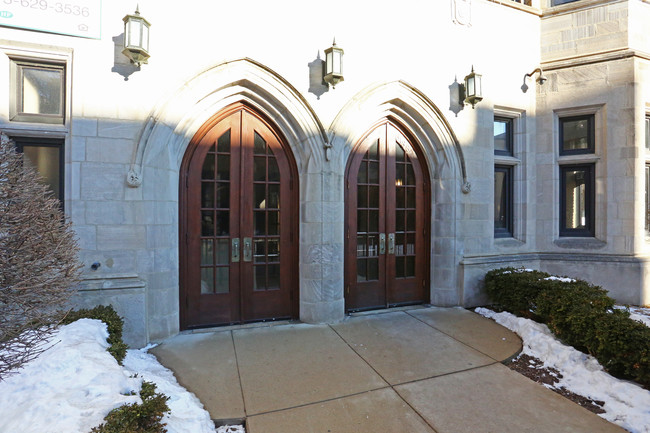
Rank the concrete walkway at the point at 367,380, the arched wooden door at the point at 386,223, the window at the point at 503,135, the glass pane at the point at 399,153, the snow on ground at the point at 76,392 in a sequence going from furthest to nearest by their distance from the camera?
the window at the point at 503,135
the glass pane at the point at 399,153
the arched wooden door at the point at 386,223
the concrete walkway at the point at 367,380
the snow on ground at the point at 76,392

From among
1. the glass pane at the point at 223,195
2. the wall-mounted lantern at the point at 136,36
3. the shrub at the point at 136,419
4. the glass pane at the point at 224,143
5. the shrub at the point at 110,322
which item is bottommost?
the shrub at the point at 136,419

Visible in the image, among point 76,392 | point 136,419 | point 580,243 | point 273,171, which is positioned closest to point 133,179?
point 273,171

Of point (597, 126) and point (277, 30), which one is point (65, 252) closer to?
point (277, 30)

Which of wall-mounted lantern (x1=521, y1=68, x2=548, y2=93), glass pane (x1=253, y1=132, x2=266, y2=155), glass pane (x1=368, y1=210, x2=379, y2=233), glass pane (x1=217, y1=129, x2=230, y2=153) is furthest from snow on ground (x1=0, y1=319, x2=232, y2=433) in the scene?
wall-mounted lantern (x1=521, y1=68, x2=548, y2=93)

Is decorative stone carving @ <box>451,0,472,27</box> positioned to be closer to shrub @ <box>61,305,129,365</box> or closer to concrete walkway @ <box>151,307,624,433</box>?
concrete walkway @ <box>151,307,624,433</box>

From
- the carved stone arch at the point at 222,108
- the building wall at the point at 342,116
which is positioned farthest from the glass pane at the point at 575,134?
the carved stone arch at the point at 222,108

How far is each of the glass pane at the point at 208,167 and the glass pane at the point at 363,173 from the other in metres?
2.33

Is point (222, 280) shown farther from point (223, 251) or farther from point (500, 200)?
point (500, 200)

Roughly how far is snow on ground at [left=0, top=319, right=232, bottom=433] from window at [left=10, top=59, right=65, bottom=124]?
8.79ft

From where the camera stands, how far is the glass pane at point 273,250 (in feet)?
17.1

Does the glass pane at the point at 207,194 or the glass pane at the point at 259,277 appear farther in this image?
the glass pane at the point at 259,277

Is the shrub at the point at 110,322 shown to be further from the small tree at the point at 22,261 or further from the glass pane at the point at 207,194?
the glass pane at the point at 207,194

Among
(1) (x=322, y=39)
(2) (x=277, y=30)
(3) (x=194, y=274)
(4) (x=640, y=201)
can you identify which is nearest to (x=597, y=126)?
(4) (x=640, y=201)

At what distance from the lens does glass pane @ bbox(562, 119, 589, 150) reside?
6723 mm
